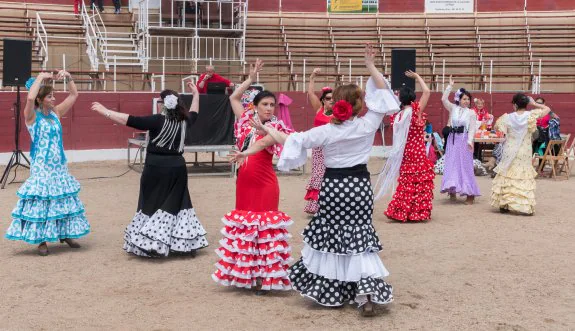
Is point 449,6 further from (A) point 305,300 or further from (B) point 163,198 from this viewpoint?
(A) point 305,300

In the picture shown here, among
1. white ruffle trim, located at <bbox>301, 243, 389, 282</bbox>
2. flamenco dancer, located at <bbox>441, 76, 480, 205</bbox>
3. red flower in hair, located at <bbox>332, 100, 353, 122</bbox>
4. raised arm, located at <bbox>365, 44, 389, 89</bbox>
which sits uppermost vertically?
raised arm, located at <bbox>365, 44, 389, 89</bbox>

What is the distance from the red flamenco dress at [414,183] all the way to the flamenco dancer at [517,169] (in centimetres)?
116

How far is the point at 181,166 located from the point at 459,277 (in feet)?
8.91

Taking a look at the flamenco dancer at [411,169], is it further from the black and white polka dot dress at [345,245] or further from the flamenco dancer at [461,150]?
the black and white polka dot dress at [345,245]

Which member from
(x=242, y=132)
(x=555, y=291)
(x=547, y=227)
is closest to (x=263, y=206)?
(x=242, y=132)

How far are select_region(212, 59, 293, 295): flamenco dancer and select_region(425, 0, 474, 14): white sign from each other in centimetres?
1984

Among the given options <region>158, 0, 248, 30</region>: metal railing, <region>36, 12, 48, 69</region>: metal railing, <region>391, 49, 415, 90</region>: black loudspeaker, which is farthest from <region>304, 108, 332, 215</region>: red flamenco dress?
<region>158, 0, 248, 30</region>: metal railing

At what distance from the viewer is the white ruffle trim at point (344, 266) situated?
5340 mm

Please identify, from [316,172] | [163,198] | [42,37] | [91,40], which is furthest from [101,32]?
[163,198]

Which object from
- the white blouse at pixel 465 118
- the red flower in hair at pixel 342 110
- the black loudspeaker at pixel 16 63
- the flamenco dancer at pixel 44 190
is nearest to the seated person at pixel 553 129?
the white blouse at pixel 465 118

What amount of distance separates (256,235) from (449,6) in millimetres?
20390

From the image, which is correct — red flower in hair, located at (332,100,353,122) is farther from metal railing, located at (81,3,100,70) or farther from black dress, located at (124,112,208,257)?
metal railing, located at (81,3,100,70)

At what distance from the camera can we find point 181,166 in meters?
7.09

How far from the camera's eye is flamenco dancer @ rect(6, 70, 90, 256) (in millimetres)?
7289
